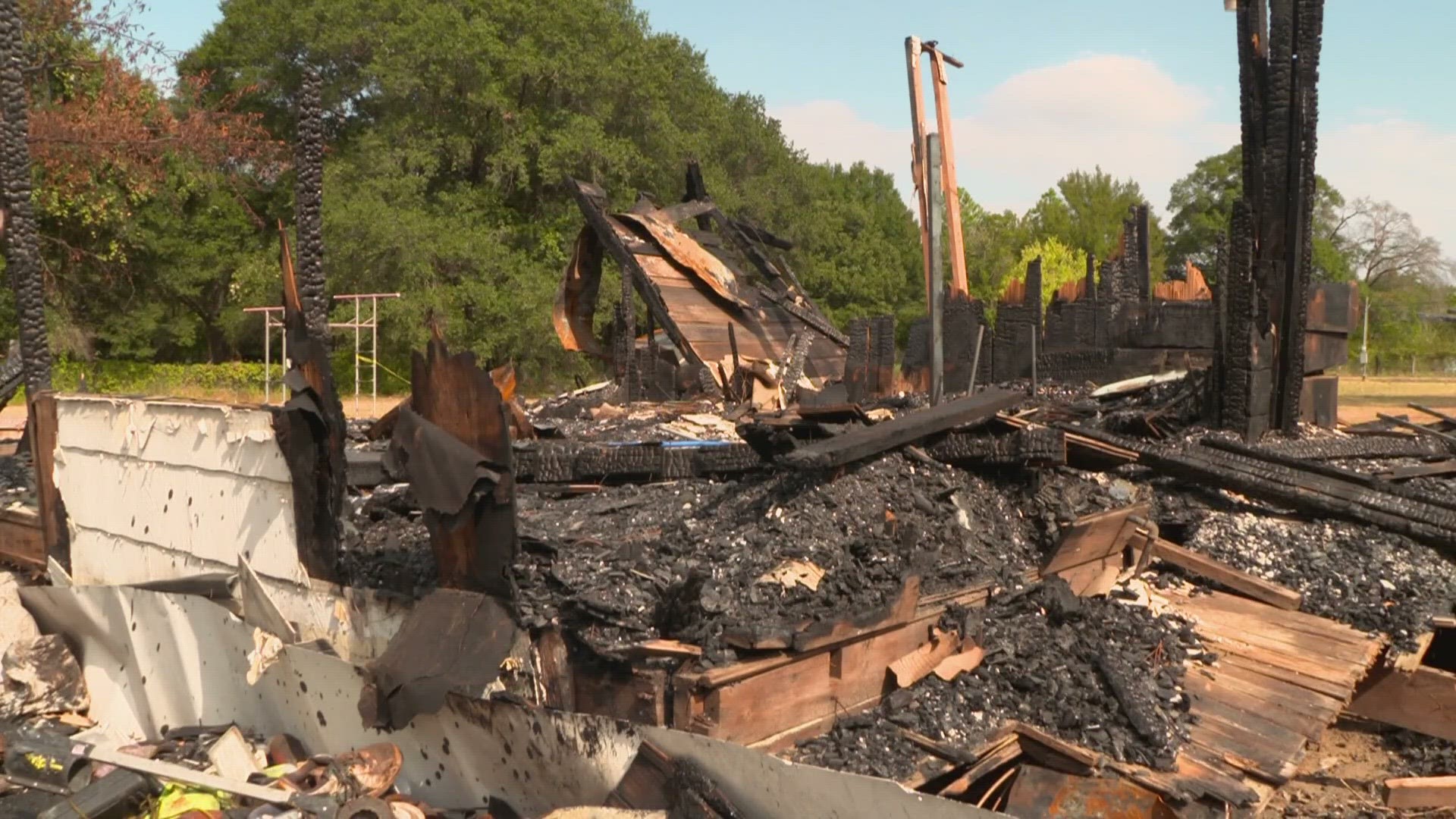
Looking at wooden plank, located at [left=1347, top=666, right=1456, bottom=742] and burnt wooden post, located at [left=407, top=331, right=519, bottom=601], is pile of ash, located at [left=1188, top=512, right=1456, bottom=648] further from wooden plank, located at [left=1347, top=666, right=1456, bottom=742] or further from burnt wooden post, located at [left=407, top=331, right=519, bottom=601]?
burnt wooden post, located at [left=407, top=331, right=519, bottom=601]

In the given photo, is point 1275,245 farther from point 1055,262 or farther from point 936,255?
point 1055,262

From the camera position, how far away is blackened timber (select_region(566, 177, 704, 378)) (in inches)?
503

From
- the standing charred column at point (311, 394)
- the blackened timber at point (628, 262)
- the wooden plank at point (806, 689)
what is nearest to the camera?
the wooden plank at point (806, 689)

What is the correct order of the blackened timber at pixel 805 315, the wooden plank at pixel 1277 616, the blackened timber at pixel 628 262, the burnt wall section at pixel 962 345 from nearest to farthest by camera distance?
the wooden plank at pixel 1277 616 → the burnt wall section at pixel 962 345 → the blackened timber at pixel 628 262 → the blackened timber at pixel 805 315

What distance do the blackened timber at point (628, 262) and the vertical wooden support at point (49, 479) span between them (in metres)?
6.72

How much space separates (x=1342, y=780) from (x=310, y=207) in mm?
5458

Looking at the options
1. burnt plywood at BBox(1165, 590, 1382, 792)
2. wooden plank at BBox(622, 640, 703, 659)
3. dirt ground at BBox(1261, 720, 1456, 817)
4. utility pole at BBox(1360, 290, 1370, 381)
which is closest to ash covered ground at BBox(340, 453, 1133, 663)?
wooden plank at BBox(622, 640, 703, 659)

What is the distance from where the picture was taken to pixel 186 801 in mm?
5074

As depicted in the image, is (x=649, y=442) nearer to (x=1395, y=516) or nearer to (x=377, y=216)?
(x=1395, y=516)

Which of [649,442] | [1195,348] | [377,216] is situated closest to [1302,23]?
[1195,348]

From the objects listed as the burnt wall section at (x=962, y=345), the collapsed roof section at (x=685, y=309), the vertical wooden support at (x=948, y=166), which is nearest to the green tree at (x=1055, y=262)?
the vertical wooden support at (x=948, y=166)

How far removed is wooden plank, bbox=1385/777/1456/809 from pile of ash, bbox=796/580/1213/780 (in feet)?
2.94

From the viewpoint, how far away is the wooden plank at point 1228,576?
19.2ft

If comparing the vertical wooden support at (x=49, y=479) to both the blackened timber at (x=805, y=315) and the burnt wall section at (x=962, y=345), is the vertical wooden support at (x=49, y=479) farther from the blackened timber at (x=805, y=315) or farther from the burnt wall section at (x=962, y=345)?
the blackened timber at (x=805, y=315)
